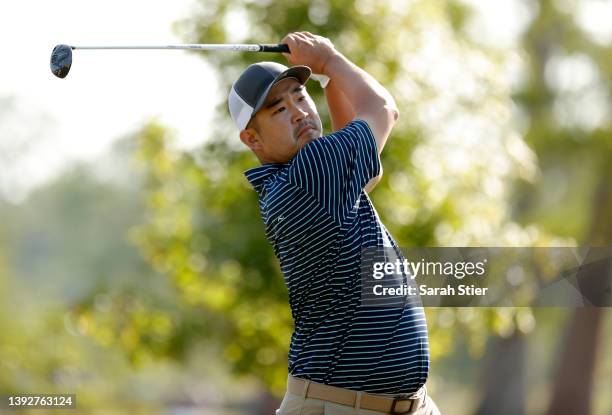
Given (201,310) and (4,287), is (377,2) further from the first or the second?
(4,287)

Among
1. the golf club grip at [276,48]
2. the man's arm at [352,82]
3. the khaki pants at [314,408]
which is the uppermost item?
the golf club grip at [276,48]

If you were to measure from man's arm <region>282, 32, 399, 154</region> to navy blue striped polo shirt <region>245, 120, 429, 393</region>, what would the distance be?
11 centimetres

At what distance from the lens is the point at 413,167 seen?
10.4m

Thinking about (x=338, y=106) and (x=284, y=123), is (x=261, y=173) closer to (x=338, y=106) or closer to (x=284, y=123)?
(x=284, y=123)

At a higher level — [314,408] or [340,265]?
[340,265]

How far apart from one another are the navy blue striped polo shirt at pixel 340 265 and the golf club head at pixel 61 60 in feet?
3.81

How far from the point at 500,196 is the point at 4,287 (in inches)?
491

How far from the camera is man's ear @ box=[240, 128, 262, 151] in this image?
4090mm

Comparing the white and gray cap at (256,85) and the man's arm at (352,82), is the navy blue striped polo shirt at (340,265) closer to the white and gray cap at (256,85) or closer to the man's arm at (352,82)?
the man's arm at (352,82)

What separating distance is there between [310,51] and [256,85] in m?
0.24

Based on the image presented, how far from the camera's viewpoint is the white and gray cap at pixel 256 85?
4.01m

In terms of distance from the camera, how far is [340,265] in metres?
3.84

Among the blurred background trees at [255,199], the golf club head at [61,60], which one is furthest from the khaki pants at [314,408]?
the blurred background trees at [255,199]

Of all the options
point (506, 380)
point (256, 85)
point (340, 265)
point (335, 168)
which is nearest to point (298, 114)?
point (256, 85)
